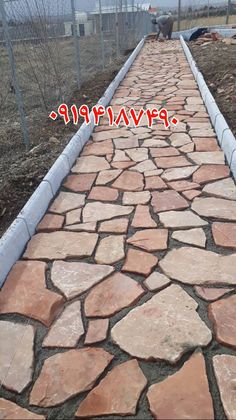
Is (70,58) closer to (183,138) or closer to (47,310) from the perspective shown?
(183,138)

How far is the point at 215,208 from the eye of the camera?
3.06 meters

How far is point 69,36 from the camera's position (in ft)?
24.1

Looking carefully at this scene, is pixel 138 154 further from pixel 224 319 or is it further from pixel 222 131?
pixel 224 319

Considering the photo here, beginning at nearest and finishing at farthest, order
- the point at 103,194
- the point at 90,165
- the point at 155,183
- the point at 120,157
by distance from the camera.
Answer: the point at 103,194 → the point at 155,183 → the point at 90,165 → the point at 120,157

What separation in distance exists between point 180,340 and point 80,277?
2.69 ft

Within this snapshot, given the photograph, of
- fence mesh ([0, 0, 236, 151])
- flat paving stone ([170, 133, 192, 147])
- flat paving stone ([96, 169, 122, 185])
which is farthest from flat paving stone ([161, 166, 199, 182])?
fence mesh ([0, 0, 236, 151])

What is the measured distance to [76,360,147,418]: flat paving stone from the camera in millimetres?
1634

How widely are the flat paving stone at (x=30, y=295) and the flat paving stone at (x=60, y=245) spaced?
0.13 metres

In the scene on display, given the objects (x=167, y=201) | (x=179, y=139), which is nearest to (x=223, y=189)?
(x=167, y=201)

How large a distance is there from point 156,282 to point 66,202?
4.40 ft

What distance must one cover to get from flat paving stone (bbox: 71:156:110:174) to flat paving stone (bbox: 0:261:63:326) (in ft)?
5.23

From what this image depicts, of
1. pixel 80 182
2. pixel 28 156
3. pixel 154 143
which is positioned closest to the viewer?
pixel 80 182

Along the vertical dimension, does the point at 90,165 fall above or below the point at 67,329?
above

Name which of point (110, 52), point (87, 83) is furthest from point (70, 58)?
point (110, 52)
